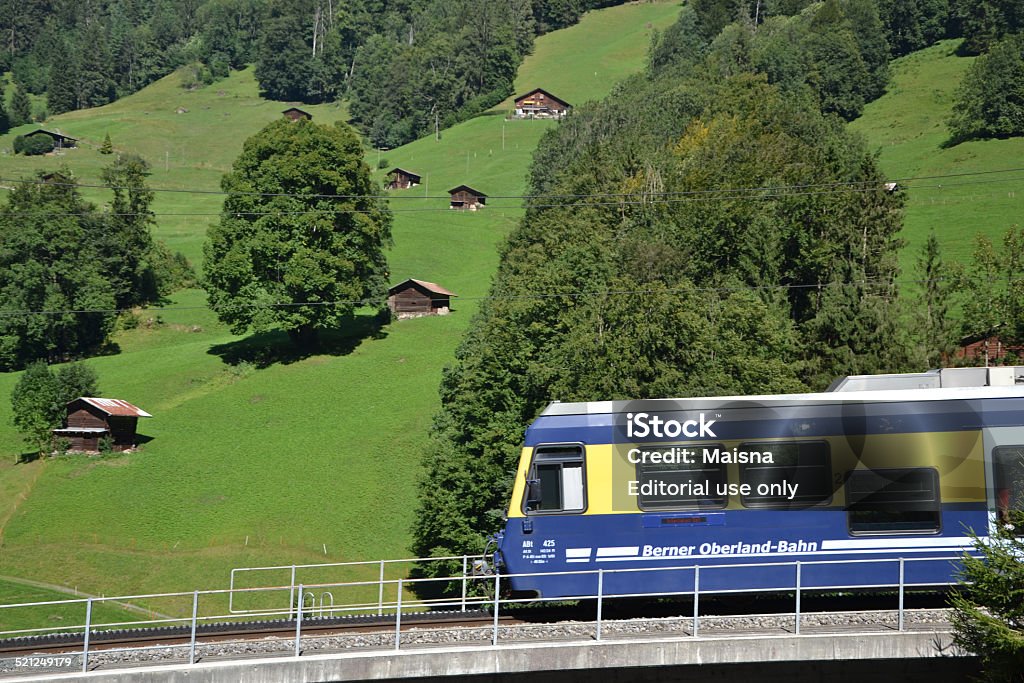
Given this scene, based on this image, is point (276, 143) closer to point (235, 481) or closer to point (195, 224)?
point (235, 481)

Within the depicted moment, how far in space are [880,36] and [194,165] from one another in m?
110

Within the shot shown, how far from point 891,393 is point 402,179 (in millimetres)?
134293

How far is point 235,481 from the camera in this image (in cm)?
6184

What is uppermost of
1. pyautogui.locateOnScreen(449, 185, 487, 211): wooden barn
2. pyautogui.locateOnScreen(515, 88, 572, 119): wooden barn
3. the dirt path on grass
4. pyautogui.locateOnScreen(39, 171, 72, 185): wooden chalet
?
pyautogui.locateOnScreen(515, 88, 572, 119): wooden barn

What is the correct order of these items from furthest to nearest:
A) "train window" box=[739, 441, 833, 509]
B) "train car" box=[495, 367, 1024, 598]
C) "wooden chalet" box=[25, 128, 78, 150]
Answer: "wooden chalet" box=[25, 128, 78, 150] < "train window" box=[739, 441, 833, 509] < "train car" box=[495, 367, 1024, 598]

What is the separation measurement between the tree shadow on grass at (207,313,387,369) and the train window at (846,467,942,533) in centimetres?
6370

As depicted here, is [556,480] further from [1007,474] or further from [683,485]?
[1007,474]

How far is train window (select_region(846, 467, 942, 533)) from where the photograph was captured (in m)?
25.7

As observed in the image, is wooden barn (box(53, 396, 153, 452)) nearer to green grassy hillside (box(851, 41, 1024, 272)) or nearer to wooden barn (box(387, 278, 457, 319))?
wooden barn (box(387, 278, 457, 319))

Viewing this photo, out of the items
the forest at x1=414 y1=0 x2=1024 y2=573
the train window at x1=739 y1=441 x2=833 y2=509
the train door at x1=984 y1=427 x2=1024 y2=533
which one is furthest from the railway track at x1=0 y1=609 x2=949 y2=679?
the forest at x1=414 y1=0 x2=1024 y2=573

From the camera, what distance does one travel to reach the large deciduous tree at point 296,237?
83312mm

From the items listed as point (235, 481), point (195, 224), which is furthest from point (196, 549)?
point (195, 224)

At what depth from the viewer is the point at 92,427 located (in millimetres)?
67062

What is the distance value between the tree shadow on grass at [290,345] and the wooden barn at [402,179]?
63455mm
